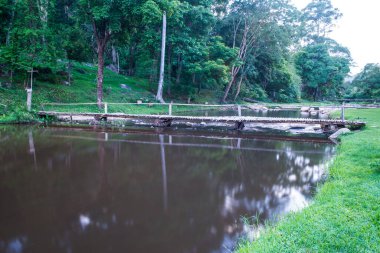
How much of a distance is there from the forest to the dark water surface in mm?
12108

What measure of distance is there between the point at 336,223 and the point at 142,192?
11.9ft

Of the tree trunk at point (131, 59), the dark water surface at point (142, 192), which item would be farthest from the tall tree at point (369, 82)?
the dark water surface at point (142, 192)

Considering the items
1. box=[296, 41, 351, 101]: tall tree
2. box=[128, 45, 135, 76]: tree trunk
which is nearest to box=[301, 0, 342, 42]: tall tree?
box=[296, 41, 351, 101]: tall tree

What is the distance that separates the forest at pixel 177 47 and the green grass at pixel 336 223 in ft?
57.1

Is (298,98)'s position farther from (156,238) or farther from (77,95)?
(156,238)

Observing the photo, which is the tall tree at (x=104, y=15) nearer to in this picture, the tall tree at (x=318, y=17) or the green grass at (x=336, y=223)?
the green grass at (x=336, y=223)

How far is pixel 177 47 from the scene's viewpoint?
27.1 m

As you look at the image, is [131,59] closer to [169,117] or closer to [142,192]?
[169,117]

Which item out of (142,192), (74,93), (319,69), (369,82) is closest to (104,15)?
(74,93)

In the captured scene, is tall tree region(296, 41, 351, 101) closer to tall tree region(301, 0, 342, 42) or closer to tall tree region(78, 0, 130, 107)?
tall tree region(301, 0, 342, 42)

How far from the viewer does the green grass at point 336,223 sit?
11.8 feet

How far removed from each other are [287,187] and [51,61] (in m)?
19.3

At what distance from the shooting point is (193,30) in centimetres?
2864

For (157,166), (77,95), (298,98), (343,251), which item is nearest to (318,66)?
(298,98)
